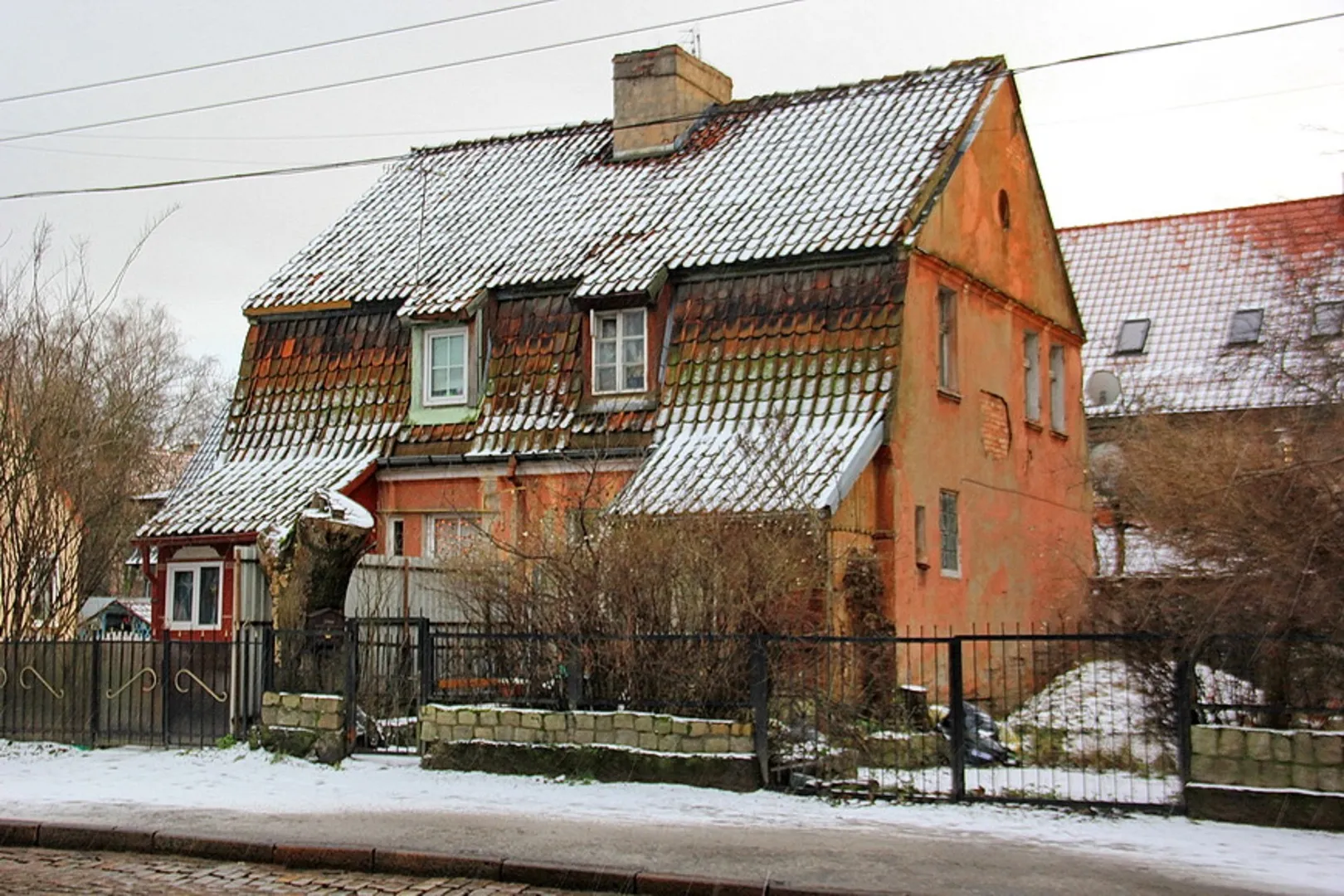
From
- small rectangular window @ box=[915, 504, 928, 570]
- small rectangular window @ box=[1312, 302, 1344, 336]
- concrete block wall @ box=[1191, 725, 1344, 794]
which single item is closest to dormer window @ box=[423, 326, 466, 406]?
small rectangular window @ box=[915, 504, 928, 570]

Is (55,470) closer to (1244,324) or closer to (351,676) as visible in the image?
(351,676)

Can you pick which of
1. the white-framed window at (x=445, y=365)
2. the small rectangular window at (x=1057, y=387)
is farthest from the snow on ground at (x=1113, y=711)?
the small rectangular window at (x=1057, y=387)

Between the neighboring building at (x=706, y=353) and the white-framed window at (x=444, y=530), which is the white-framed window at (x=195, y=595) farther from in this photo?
the white-framed window at (x=444, y=530)

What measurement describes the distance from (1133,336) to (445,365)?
1867 cm

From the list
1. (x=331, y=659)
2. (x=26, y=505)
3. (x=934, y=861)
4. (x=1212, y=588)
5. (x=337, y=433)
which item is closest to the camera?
(x=934, y=861)

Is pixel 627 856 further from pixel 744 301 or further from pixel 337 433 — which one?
pixel 337 433

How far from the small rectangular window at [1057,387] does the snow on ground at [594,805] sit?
1491cm

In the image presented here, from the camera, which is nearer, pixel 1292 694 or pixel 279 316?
pixel 1292 694

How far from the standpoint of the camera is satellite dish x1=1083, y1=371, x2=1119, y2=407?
3571 cm

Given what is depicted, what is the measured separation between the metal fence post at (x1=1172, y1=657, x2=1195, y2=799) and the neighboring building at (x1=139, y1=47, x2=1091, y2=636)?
6322 mm

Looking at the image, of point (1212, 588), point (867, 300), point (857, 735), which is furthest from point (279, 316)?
point (1212, 588)

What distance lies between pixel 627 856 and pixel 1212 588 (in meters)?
→ 5.93

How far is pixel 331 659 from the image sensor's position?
1673 cm

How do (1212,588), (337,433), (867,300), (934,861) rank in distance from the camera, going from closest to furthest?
(934,861), (1212,588), (867,300), (337,433)
